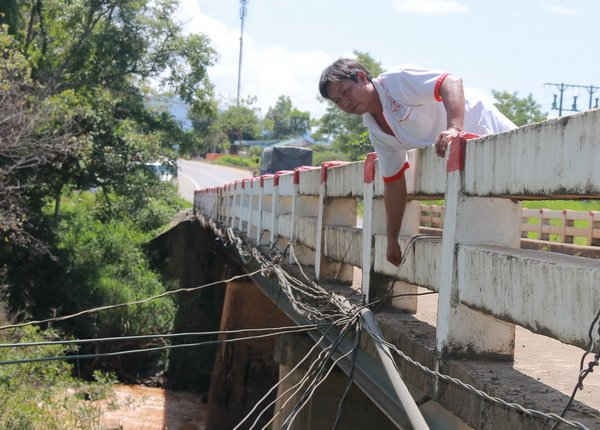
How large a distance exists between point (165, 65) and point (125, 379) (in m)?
8.20

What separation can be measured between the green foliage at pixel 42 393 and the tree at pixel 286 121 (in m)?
95.4

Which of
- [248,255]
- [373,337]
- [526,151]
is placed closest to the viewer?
[526,151]

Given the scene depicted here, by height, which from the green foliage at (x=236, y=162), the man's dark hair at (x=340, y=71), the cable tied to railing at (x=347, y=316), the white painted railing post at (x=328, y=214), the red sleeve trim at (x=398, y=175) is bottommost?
the cable tied to railing at (x=347, y=316)

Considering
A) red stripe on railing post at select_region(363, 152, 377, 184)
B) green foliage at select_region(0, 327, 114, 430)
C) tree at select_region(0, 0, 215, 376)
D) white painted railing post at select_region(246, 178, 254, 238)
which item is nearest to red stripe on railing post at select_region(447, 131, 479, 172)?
red stripe on railing post at select_region(363, 152, 377, 184)

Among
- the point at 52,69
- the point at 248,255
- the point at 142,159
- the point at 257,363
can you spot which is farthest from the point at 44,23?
the point at 248,255

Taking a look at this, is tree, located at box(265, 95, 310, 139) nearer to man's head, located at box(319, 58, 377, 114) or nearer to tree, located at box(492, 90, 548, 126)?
tree, located at box(492, 90, 548, 126)

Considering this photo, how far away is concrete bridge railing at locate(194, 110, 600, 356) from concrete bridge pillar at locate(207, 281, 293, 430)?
8.44 m

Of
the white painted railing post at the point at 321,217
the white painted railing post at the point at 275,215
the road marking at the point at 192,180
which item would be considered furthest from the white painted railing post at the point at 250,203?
the road marking at the point at 192,180

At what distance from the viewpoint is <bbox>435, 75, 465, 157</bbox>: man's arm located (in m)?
3.39

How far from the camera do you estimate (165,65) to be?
2317 cm

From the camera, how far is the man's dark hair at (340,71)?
3795mm

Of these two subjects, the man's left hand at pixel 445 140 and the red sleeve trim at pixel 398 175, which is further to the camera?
the red sleeve trim at pixel 398 175

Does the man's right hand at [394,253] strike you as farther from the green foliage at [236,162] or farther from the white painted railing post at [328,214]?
the green foliage at [236,162]

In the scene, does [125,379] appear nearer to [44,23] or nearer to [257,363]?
[257,363]
